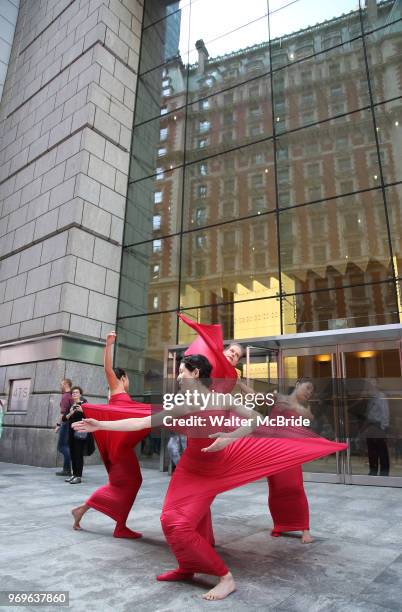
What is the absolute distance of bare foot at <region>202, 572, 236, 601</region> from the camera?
9.05 feet

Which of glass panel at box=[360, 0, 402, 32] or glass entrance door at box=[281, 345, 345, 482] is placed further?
glass panel at box=[360, 0, 402, 32]

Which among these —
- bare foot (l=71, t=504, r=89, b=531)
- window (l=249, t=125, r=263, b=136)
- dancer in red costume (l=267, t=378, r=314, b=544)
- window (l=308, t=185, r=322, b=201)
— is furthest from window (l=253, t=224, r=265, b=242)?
bare foot (l=71, t=504, r=89, b=531)

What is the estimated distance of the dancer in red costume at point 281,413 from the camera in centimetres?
344

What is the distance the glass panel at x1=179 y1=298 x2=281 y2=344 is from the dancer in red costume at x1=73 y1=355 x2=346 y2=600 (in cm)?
755

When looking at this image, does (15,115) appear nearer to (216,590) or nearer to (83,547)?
(83,547)

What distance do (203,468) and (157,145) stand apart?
13.7m

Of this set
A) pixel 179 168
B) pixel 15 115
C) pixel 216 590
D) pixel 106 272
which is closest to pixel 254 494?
pixel 216 590

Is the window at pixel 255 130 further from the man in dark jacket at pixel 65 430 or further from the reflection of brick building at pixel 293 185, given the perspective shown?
the man in dark jacket at pixel 65 430

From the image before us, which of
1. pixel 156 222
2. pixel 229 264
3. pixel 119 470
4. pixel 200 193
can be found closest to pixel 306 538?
pixel 119 470

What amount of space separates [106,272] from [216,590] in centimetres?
1096

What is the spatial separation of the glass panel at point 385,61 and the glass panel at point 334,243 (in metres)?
2.84

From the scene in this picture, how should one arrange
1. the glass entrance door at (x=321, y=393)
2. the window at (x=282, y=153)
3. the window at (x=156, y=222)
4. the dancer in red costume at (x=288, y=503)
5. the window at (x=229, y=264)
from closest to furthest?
the dancer in red costume at (x=288, y=503)
the glass entrance door at (x=321, y=393)
the window at (x=282, y=153)
the window at (x=229, y=264)
the window at (x=156, y=222)

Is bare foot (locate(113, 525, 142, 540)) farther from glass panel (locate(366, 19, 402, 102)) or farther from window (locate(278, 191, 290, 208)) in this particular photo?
glass panel (locate(366, 19, 402, 102))

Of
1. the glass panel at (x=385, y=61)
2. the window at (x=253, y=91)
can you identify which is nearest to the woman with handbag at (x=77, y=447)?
the window at (x=253, y=91)
